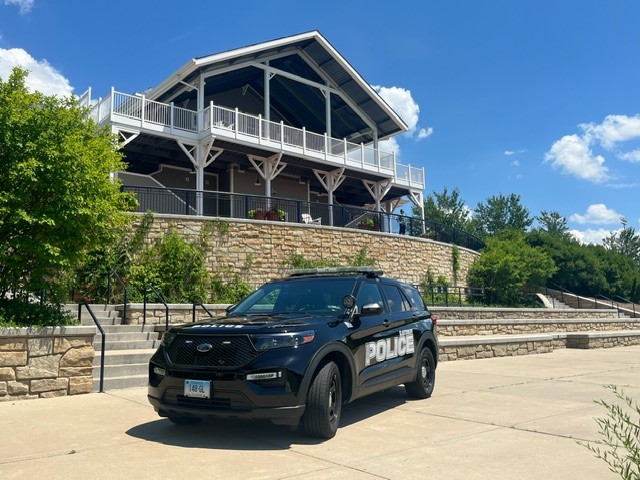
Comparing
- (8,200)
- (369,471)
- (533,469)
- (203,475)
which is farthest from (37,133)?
(533,469)

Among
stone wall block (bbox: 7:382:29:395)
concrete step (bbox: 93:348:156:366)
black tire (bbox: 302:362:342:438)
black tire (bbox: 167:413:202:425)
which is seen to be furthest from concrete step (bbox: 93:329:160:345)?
black tire (bbox: 302:362:342:438)

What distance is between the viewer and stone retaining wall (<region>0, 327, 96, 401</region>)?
7047 millimetres

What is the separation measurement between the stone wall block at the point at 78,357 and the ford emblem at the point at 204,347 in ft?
10.8

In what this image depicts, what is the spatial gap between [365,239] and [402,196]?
1052cm

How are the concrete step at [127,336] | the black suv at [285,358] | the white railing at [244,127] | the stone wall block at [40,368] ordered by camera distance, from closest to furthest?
the black suv at [285,358], the stone wall block at [40,368], the concrete step at [127,336], the white railing at [244,127]

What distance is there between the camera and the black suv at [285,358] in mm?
4941

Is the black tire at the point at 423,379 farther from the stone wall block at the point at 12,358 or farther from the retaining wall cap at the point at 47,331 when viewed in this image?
the stone wall block at the point at 12,358

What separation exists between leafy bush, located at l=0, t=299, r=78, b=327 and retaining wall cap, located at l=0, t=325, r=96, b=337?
136 mm

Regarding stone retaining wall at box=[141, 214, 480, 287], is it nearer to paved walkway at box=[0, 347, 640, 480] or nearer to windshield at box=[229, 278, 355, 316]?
paved walkway at box=[0, 347, 640, 480]

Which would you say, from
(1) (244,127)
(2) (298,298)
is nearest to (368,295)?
(2) (298,298)

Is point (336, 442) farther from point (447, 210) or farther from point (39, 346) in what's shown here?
point (447, 210)

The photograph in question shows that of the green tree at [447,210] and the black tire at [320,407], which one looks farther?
the green tree at [447,210]

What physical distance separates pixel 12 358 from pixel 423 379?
18.1 ft

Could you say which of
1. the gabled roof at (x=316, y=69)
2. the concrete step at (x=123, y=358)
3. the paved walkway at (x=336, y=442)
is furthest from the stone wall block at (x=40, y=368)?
the gabled roof at (x=316, y=69)
